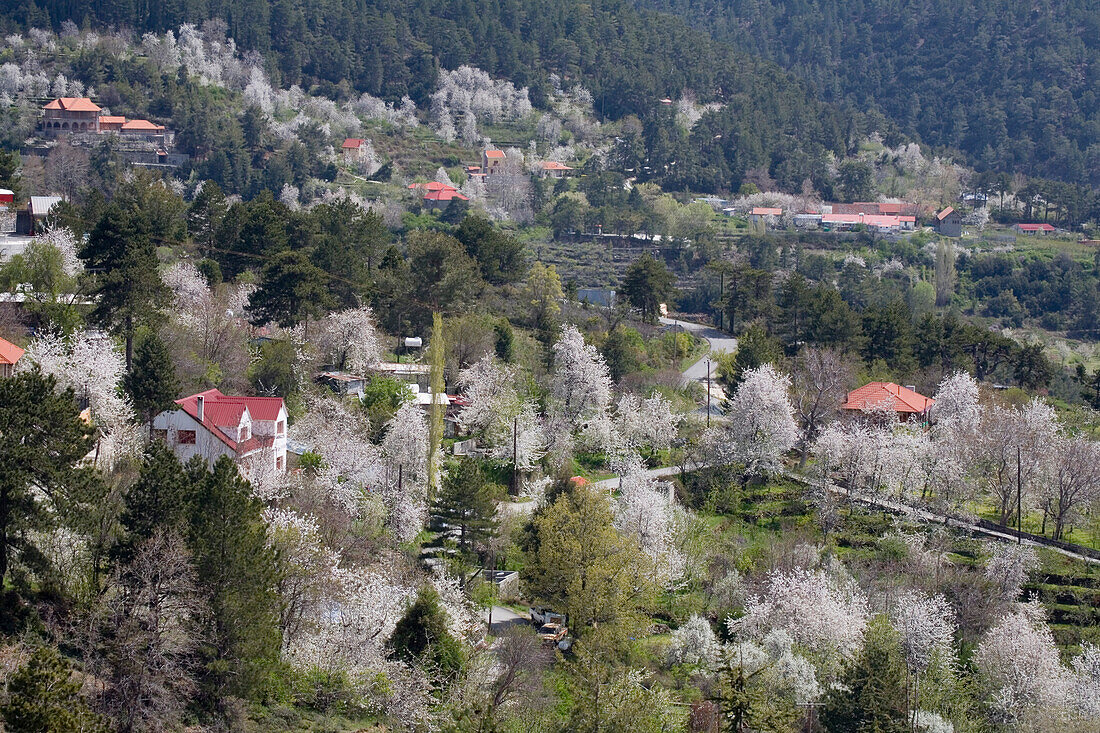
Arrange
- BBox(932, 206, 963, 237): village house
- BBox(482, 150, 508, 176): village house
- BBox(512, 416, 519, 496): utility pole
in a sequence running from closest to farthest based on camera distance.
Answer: BBox(512, 416, 519, 496): utility pole, BBox(482, 150, 508, 176): village house, BBox(932, 206, 963, 237): village house

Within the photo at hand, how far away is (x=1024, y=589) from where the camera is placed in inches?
1419

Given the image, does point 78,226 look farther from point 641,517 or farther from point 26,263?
point 641,517

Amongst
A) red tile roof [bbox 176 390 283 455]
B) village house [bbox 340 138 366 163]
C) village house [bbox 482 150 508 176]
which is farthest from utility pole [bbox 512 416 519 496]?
village house [bbox 482 150 508 176]

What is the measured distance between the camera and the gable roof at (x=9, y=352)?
110ft

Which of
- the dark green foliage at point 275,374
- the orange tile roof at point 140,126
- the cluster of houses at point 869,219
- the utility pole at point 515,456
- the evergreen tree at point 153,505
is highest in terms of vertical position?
the evergreen tree at point 153,505

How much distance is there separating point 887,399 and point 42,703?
114 ft

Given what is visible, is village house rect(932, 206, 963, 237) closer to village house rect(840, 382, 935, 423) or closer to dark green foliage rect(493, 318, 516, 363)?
village house rect(840, 382, 935, 423)

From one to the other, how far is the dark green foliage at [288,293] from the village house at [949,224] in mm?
65071

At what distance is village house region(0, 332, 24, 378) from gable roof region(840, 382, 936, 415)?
26.8 meters

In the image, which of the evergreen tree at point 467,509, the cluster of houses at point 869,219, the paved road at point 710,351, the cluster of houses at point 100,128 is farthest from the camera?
the cluster of houses at point 869,219

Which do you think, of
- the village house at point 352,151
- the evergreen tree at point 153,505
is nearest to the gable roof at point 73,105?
the village house at point 352,151

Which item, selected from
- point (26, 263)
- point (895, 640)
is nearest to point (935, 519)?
point (895, 640)

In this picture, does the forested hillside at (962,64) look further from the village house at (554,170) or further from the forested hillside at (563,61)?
the village house at (554,170)

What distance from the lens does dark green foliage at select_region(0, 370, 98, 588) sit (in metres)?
23.3
